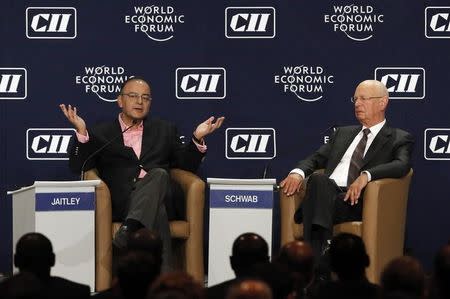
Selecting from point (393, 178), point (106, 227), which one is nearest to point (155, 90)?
point (106, 227)

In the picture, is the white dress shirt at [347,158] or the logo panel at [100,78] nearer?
the white dress shirt at [347,158]

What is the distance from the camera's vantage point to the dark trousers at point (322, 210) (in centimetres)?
673

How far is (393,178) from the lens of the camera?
6898 mm

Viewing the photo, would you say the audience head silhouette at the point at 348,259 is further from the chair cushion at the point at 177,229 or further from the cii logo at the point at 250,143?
the cii logo at the point at 250,143

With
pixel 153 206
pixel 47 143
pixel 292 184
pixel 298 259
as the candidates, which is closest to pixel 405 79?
pixel 292 184

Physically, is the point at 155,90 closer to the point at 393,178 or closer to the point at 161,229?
the point at 161,229

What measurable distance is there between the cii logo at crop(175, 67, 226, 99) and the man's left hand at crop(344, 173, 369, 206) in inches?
63.6

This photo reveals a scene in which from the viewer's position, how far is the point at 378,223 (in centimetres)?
677

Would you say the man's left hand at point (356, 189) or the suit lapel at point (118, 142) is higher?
the suit lapel at point (118, 142)

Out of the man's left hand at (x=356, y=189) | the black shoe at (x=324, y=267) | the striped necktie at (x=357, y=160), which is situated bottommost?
the black shoe at (x=324, y=267)

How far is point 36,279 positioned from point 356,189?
3.46 m

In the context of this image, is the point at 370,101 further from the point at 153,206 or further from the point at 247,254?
the point at 247,254

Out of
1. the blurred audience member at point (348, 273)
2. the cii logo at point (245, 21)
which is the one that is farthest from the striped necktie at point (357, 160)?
the blurred audience member at point (348, 273)

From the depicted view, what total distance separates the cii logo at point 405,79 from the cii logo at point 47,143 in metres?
2.44
